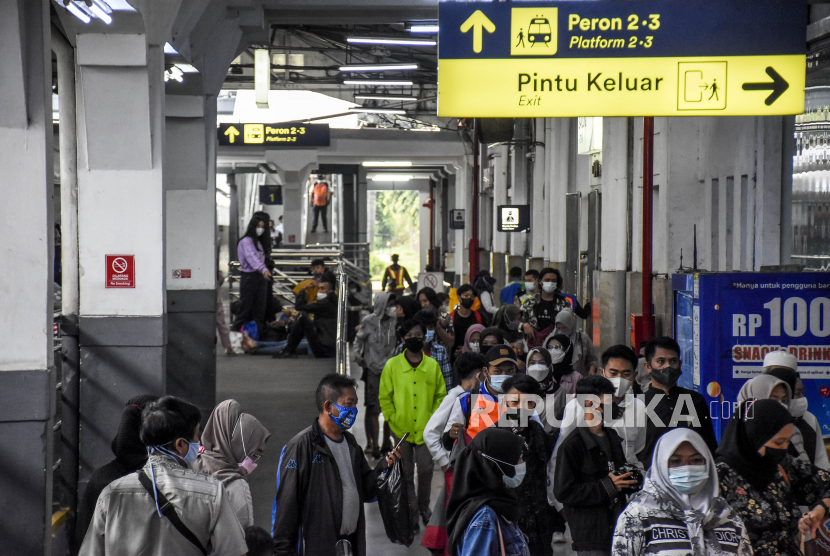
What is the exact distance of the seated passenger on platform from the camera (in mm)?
15375

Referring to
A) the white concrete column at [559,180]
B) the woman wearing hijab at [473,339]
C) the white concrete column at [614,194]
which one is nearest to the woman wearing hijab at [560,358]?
the woman wearing hijab at [473,339]

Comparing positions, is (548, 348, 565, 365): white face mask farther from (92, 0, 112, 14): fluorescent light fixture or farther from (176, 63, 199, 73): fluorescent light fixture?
(176, 63, 199, 73): fluorescent light fixture

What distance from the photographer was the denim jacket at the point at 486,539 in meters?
3.92

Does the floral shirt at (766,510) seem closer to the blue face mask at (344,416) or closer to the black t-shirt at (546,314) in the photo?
Answer: the blue face mask at (344,416)

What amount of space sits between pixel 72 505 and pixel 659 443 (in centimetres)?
547

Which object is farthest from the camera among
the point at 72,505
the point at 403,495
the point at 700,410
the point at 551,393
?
the point at 72,505

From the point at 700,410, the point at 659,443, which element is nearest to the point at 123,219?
the point at 700,410

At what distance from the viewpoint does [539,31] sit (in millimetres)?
7320

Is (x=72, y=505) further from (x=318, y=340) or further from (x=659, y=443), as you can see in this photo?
(x=318, y=340)

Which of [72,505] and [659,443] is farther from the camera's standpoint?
[72,505]

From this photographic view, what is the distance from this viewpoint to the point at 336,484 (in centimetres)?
485

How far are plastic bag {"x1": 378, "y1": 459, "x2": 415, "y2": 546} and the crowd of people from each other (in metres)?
0.05

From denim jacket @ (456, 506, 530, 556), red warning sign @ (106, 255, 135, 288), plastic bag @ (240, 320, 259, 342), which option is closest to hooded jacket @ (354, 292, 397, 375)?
Answer: red warning sign @ (106, 255, 135, 288)

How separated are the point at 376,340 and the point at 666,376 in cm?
476
